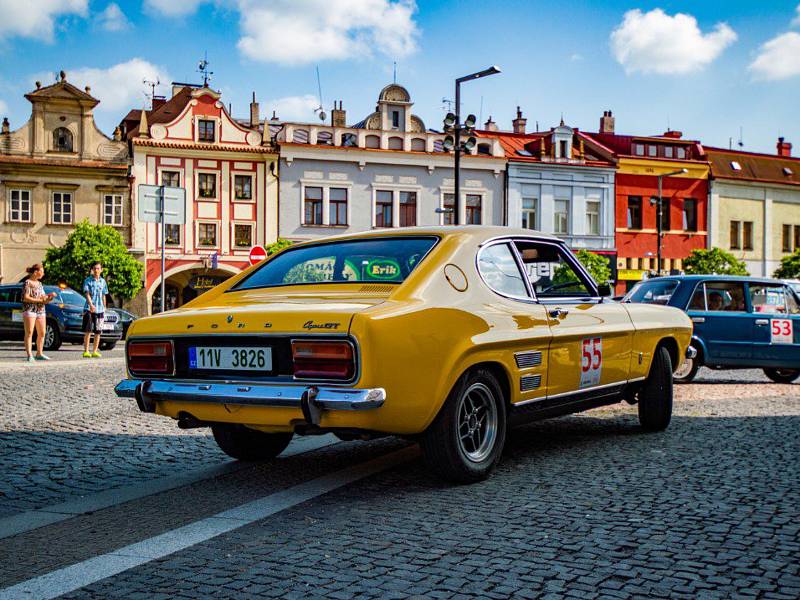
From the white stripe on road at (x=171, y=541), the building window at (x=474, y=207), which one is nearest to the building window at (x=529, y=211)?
the building window at (x=474, y=207)

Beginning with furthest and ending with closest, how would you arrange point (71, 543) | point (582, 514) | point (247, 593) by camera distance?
point (582, 514) < point (71, 543) < point (247, 593)

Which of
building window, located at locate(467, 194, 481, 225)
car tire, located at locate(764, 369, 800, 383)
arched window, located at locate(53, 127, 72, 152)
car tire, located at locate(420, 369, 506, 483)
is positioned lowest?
car tire, located at locate(764, 369, 800, 383)

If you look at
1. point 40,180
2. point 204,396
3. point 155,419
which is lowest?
point 155,419

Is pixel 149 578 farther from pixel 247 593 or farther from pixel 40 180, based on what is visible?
pixel 40 180

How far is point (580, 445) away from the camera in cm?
675

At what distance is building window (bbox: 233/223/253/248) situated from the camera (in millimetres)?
43125

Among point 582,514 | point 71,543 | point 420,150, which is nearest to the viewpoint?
point 71,543

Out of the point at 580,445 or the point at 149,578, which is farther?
the point at 580,445

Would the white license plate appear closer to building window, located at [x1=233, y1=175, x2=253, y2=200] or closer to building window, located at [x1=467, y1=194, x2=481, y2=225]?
building window, located at [x1=233, y1=175, x2=253, y2=200]

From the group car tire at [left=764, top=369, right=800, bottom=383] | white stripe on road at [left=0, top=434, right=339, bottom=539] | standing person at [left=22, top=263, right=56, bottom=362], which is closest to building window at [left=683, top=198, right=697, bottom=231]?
car tire at [left=764, top=369, right=800, bottom=383]

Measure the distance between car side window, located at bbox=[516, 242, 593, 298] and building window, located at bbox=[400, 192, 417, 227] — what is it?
39.1 m

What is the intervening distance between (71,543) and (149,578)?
738 mm

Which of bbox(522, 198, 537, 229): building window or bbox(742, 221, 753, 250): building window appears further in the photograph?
bbox(742, 221, 753, 250): building window

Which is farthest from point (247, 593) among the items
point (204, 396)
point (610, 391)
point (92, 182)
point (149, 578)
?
point (92, 182)
